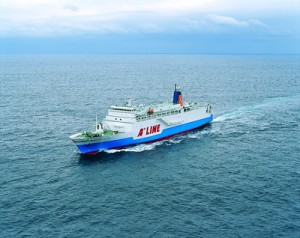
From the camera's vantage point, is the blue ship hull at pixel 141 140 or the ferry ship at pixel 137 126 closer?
the blue ship hull at pixel 141 140

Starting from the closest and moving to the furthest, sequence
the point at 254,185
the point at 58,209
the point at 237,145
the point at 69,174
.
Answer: the point at 58,209 < the point at 254,185 < the point at 69,174 < the point at 237,145

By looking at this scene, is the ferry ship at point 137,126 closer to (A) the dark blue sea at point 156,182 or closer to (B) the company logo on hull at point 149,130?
(B) the company logo on hull at point 149,130

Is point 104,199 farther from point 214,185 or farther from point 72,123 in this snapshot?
point 72,123

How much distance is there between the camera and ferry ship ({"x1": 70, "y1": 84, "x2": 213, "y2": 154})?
237 feet

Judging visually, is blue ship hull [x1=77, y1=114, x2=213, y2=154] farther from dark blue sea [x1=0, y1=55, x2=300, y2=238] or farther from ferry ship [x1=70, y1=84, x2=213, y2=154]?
dark blue sea [x1=0, y1=55, x2=300, y2=238]

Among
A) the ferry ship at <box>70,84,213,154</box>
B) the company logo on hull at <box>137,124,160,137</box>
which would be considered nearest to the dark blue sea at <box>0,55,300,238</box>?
the ferry ship at <box>70,84,213,154</box>

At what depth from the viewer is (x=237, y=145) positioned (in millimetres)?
75688

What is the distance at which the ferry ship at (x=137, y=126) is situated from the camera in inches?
2840

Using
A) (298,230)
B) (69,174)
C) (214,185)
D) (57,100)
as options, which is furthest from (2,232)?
(57,100)

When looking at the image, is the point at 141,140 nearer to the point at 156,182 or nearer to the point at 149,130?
the point at 149,130

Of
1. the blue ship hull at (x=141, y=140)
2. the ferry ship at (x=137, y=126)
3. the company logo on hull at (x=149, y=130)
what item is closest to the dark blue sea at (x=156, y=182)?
the blue ship hull at (x=141, y=140)

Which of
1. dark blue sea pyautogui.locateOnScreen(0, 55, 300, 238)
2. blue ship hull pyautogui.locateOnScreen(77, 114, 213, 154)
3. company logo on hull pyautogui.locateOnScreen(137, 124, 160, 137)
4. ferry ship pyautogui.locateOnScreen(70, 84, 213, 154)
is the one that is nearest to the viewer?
dark blue sea pyautogui.locateOnScreen(0, 55, 300, 238)

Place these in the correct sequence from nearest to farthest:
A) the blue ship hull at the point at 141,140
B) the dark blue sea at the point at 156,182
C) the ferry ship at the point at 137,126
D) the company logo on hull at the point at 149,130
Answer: the dark blue sea at the point at 156,182
the blue ship hull at the point at 141,140
the ferry ship at the point at 137,126
the company logo on hull at the point at 149,130

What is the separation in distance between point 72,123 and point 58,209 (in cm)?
4736
